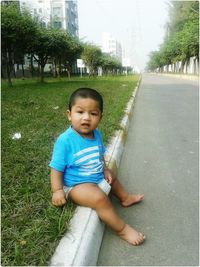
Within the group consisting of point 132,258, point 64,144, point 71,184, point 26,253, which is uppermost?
point 64,144

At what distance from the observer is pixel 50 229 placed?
A: 8.18 feet

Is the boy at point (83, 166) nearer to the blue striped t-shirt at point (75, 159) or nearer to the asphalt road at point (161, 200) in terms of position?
the blue striped t-shirt at point (75, 159)

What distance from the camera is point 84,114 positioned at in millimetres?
2855

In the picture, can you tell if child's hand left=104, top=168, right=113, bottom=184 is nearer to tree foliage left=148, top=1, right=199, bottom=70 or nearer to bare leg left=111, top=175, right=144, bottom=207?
bare leg left=111, top=175, right=144, bottom=207

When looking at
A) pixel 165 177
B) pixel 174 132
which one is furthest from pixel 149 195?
pixel 174 132

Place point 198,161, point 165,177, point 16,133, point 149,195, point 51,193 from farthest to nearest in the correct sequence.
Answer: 1. point 16,133
2. point 198,161
3. point 165,177
4. point 149,195
5. point 51,193

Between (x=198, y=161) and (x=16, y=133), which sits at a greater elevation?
(x=16, y=133)

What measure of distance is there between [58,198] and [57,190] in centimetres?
7

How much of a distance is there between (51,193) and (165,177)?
160cm

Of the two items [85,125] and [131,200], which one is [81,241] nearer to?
[85,125]

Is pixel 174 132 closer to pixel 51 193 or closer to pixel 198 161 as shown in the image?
pixel 198 161

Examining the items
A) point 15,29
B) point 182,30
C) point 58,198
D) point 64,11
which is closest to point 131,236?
point 58,198

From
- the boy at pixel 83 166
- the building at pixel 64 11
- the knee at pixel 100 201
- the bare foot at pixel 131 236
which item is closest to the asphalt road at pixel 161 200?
the bare foot at pixel 131 236

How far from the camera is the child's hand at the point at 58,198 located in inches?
110
